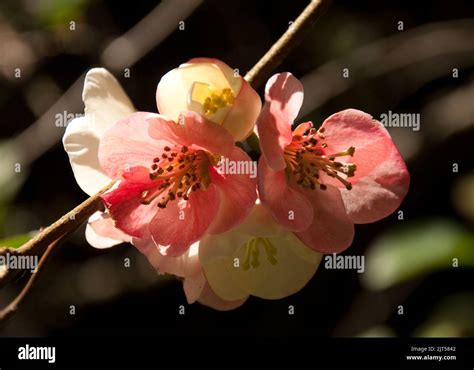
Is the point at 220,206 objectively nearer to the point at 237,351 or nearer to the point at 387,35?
the point at 237,351

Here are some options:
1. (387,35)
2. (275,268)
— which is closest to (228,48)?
(387,35)

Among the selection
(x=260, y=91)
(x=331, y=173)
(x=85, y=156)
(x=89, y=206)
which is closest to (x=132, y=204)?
(x=89, y=206)

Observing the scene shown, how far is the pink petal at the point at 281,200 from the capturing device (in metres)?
0.92

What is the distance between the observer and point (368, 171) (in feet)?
3.41

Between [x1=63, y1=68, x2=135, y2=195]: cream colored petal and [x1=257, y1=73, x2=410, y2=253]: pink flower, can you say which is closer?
[x1=257, y1=73, x2=410, y2=253]: pink flower

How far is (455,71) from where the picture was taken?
7.76ft

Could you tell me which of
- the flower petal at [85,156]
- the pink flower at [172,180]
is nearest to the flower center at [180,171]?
the pink flower at [172,180]

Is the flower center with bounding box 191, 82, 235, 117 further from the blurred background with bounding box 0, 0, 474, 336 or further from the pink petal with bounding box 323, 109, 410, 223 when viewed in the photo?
the blurred background with bounding box 0, 0, 474, 336

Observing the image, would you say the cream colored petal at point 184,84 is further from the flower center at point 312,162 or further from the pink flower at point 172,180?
the flower center at point 312,162

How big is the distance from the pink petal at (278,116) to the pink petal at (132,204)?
18 centimetres

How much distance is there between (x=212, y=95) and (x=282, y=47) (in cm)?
16

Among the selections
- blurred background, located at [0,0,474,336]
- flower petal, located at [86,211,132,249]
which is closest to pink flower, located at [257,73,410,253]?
flower petal, located at [86,211,132,249]

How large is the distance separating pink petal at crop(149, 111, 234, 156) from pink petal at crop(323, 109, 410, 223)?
179mm

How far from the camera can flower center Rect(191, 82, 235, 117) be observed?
958mm
